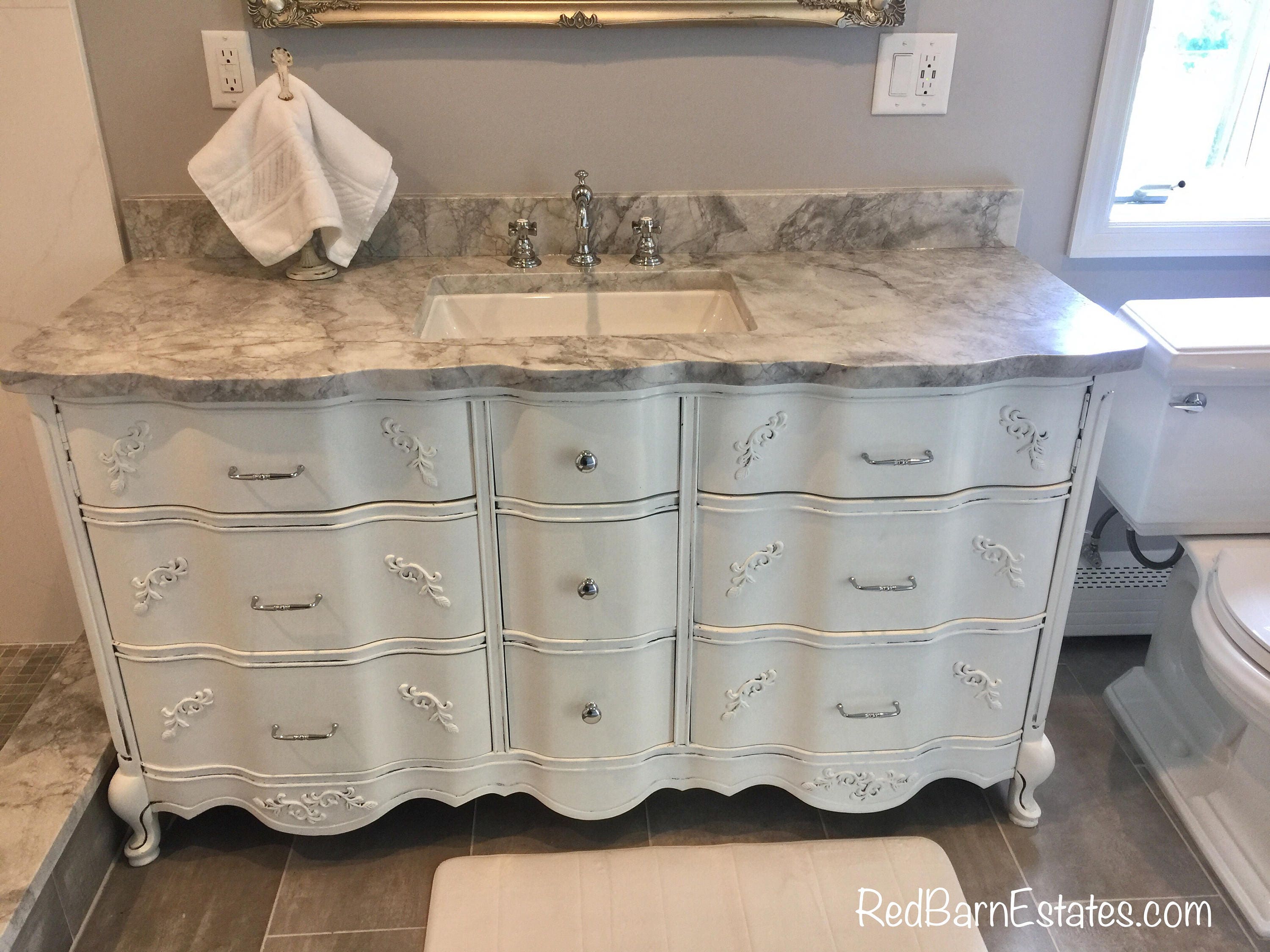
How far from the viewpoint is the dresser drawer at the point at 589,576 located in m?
1.39

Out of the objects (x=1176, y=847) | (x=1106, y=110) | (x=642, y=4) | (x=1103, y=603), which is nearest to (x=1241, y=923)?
(x=1176, y=847)

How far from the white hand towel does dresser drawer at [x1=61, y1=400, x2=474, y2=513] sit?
366mm

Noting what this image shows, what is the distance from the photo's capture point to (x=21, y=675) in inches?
76.1

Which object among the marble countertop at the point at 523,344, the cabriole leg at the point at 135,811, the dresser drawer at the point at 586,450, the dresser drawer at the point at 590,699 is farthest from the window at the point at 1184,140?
the cabriole leg at the point at 135,811

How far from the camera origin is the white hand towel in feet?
4.89

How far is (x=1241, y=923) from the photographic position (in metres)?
1.55

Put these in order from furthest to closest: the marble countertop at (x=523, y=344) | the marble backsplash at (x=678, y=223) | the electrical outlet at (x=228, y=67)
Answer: the marble backsplash at (x=678, y=223) → the electrical outlet at (x=228, y=67) → the marble countertop at (x=523, y=344)

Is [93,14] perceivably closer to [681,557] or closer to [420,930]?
[681,557]

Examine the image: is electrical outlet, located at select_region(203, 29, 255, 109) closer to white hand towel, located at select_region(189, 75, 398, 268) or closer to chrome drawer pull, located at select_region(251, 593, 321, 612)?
white hand towel, located at select_region(189, 75, 398, 268)

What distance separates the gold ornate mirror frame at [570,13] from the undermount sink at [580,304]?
381 millimetres

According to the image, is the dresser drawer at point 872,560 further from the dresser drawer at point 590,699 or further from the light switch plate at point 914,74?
the light switch plate at point 914,74

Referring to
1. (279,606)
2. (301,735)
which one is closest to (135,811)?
(301,735)

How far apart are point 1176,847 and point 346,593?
1.37 meters

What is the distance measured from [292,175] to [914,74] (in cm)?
98
